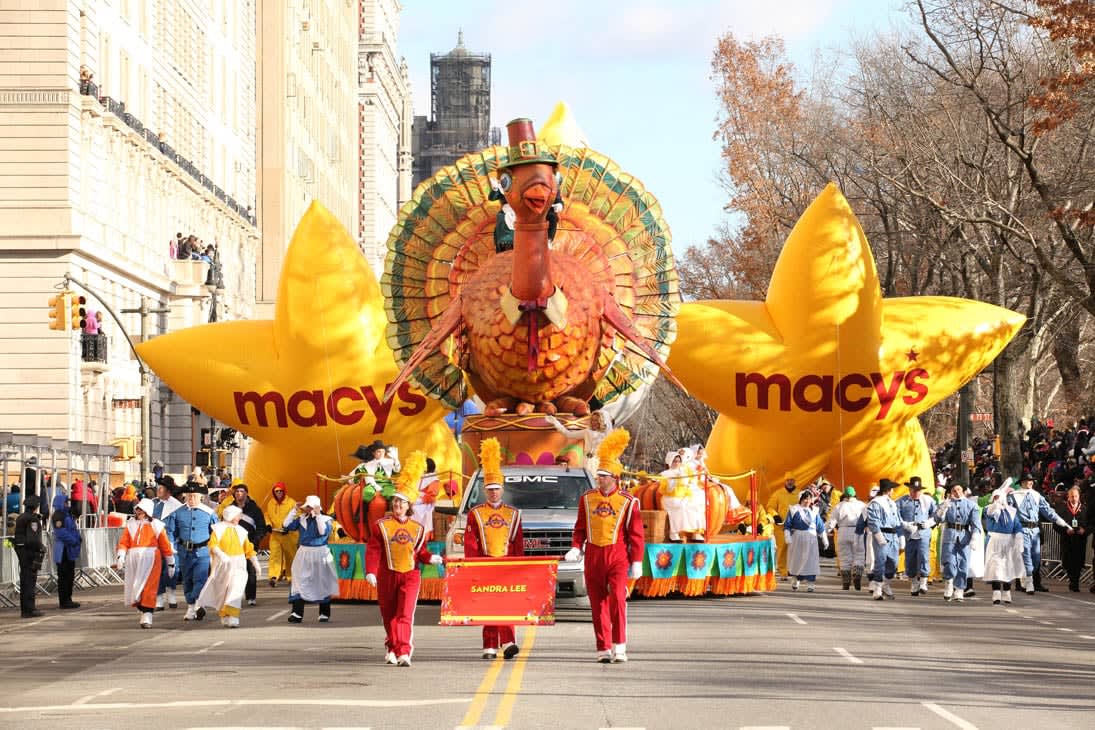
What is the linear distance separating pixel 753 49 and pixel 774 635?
41.1 metres

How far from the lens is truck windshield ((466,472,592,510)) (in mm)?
23375

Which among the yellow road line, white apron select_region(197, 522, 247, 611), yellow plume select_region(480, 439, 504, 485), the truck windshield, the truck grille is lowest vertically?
the yellow road line

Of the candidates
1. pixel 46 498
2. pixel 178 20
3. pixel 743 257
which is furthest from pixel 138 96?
pixel 46 498

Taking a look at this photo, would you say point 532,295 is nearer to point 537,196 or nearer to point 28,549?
point 537,196

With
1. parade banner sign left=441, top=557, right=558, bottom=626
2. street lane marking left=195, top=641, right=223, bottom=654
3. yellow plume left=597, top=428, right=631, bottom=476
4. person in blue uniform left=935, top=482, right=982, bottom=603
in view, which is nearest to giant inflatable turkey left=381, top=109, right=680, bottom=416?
person in blue uniform left=935, top=482, right=982, bottom=603

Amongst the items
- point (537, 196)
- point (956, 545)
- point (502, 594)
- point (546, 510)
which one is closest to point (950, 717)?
point (502, 594)

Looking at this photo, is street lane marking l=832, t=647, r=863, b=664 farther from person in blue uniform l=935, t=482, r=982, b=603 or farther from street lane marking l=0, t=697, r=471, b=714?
person in blue uniform l=935, t=482, r=982, b=603

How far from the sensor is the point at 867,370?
1143 inches

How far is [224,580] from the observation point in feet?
76.1

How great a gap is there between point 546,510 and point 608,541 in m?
5.36

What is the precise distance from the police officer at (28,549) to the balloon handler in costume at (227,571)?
10.5 feet

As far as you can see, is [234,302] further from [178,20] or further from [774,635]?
[774,635]

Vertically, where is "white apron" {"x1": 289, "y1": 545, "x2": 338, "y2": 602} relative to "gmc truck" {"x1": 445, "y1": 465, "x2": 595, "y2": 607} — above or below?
below

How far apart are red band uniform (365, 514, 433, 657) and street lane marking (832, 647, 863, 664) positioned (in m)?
3.88
